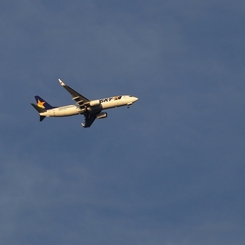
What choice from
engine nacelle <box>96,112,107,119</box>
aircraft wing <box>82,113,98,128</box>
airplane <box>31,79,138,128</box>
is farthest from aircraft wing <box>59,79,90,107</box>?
engine nacelle <box>96,112,107,119</box>

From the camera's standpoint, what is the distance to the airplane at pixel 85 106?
172625mm

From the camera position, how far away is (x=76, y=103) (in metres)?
174

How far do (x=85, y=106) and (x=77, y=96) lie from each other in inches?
151

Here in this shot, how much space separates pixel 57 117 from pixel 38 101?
7.59 m

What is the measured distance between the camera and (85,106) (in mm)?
173625

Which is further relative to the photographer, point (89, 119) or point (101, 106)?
point (89, 119)

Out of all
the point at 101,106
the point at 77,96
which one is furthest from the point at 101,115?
the point at 77,96

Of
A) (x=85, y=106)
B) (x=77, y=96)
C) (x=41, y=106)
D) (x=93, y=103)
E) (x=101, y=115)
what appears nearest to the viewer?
(x=77, y=96)

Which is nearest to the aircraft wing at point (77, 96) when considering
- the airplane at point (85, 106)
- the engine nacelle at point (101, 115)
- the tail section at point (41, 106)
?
the airplane at point (85, 106)

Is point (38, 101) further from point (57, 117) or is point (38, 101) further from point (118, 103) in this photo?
point (118, 103)

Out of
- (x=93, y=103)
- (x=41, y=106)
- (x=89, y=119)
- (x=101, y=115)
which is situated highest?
(x=41, y=106)

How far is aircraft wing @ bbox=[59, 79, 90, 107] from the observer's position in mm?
168875

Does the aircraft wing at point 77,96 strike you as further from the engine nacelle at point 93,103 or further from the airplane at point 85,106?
the engine nacelle at point 93,103

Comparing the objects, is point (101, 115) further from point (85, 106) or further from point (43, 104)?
point (43, 104)
